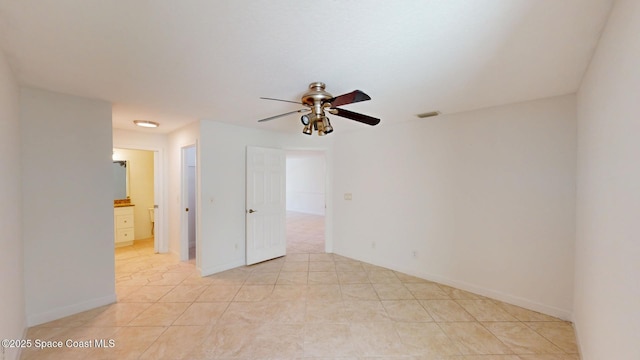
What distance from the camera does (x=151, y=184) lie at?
5.77 metres

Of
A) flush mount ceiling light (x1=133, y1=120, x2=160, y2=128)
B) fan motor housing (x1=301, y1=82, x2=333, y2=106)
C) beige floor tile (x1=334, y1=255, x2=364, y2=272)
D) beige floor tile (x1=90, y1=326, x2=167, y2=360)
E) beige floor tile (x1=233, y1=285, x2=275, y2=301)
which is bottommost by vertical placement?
beige floor tile (x1=334, y1=255, x2=364, y2=272)

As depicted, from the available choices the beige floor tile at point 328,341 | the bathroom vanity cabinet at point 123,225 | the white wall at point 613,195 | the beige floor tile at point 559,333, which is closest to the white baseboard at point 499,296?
the beige floor tile at point 559,333

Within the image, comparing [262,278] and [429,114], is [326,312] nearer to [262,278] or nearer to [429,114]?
[262,278]

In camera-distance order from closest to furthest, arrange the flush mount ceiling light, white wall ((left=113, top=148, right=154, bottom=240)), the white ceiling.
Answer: the white ceiling < the flush mount ceiling light < white wall ((left=113, top=148, right=154, bottom=240))

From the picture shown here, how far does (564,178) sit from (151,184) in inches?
295

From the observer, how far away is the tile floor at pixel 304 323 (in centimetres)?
208

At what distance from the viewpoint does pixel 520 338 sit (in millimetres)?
2250

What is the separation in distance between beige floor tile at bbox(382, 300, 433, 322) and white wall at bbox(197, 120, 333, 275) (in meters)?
2.59

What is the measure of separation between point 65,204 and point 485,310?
16.0ft

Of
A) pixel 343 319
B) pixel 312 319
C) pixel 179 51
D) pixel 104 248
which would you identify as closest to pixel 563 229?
pixel 343 319

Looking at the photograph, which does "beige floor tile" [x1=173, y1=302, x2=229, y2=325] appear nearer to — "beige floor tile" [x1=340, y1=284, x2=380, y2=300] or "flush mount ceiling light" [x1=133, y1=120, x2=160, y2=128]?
"beige floor tile" [x1=340, y1=284, x2=380, y2=300]

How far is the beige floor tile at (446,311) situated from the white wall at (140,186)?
620 centimetres

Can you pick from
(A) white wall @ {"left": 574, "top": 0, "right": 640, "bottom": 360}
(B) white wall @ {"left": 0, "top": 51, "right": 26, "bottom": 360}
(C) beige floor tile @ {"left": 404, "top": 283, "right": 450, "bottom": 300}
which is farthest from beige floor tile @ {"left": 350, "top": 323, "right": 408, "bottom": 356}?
(B) white wall @ {"left": 0, "top": 51, "right": 26, "bottom": 360}

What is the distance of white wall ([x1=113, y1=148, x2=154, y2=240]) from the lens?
5.54m
